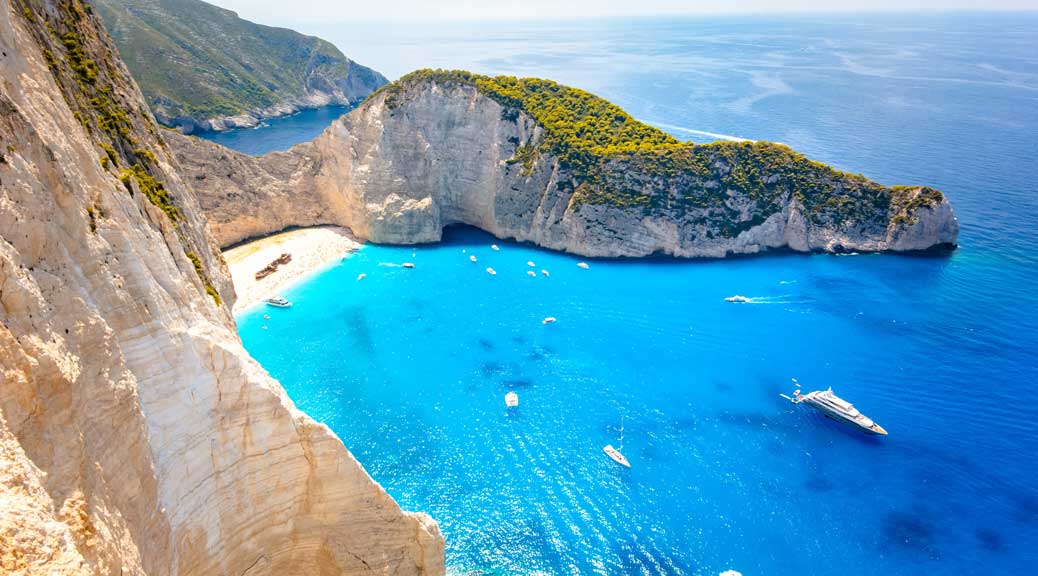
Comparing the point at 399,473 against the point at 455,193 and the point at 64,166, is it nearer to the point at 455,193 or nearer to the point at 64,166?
the point at 64,166

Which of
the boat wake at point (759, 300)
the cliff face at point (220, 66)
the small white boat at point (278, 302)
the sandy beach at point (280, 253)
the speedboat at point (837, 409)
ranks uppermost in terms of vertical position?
the cliff face at point (220, 66)

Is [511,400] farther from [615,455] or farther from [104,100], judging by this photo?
[104,100]

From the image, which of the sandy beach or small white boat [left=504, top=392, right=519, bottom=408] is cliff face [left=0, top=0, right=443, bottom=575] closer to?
small white boat [left=504, top=392, right=519, bottom=408]

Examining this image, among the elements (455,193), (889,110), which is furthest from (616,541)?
(889,110)

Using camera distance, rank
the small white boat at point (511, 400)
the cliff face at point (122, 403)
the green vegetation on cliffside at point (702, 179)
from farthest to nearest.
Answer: the green vegetation on cliffside at point (702, 179), the small white boat at point (511, 400), the cliff face at point (122, 403)

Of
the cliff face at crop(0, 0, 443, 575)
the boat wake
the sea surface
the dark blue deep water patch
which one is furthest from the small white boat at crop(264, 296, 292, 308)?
the dark blue deep water patch

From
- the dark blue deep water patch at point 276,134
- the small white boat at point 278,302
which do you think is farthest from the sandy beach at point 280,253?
the dark blue deep water patch at point 276,134

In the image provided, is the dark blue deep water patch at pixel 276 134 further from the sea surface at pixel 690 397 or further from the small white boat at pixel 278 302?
the sea surface at pixel 690 397

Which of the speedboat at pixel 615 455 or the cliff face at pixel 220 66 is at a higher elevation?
the cliff face at pixel 220 66
